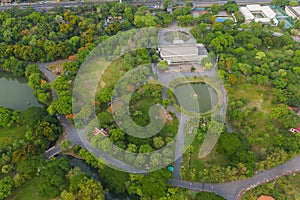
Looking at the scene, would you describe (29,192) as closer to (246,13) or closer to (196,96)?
(196,96)

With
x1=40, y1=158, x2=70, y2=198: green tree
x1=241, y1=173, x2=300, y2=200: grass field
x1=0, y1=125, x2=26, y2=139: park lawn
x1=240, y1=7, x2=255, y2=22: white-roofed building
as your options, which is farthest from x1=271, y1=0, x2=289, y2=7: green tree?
x1=0, y1=125, x2=26, y2=139: park lawn

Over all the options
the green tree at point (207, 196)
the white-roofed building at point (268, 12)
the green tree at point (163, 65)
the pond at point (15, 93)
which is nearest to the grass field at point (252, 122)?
the green tree at point (207, 196)

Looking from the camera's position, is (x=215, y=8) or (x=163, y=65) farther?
(x=215, y=8)

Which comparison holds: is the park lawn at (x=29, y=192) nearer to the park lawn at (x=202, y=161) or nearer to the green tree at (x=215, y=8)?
the park lawn at (x=202, y=161)

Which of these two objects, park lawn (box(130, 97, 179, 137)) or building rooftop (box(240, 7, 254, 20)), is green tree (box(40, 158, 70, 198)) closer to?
park lawn (box(130, 97, 179, 137))

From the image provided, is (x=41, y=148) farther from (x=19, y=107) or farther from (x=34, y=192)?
(x=19, y=107)

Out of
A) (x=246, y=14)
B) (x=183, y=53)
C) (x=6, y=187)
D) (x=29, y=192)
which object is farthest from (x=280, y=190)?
(x=246, y=14)

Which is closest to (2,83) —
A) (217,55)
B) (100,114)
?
(100,114)
